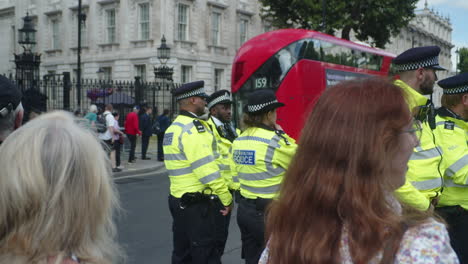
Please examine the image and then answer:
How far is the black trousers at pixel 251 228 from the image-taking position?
159 inches

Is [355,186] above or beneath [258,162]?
above

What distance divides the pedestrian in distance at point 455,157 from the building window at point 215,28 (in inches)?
1220

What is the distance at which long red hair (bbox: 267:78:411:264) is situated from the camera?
4.72ft

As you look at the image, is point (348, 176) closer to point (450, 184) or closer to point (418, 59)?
point (418, 59)

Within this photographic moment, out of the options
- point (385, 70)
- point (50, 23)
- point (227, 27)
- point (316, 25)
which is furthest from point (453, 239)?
point (50, 23)

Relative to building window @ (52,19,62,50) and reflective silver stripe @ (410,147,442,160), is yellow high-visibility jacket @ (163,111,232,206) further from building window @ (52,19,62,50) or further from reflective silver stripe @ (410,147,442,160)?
building window @ (52,19,62,50)

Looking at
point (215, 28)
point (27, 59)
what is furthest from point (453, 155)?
point (215, 28)

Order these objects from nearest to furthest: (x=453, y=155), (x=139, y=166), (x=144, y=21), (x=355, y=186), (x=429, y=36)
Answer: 1. (x=355, y=186)
2. (x=453, y=155)
3. (x=139, y=166)
4. (x=144, y=21)
5. (x=429, y=36)

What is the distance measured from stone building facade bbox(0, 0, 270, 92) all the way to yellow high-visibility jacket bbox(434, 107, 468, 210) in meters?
27.6

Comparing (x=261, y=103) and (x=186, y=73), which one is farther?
(x=186, y=73)

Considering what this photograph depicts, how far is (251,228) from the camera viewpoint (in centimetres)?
407

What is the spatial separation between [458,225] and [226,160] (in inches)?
87.1

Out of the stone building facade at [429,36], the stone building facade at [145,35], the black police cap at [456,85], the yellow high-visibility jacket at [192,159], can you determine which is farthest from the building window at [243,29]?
the black police cap at [456,85]

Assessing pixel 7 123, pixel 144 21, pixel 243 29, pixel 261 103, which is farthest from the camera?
pixel 243 29
